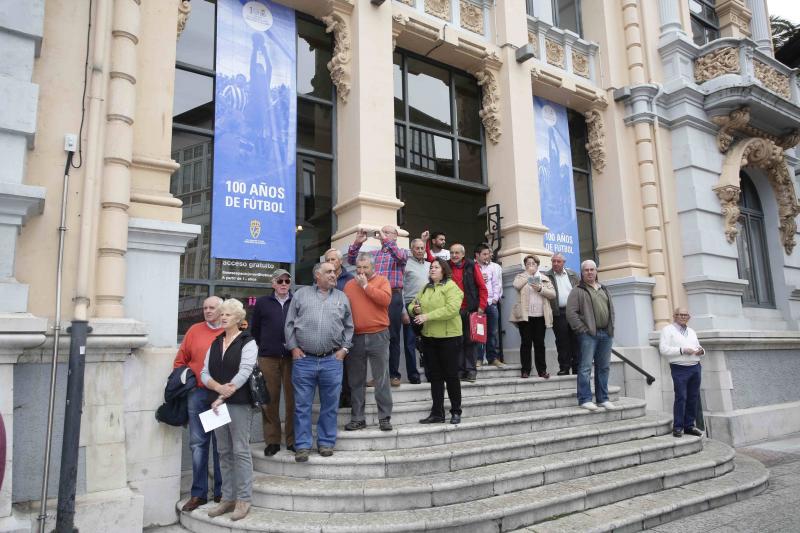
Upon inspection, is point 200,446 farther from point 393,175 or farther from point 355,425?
point 393,175

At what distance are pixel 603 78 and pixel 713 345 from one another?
20.0 ft

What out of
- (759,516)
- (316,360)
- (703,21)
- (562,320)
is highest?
(703,21)

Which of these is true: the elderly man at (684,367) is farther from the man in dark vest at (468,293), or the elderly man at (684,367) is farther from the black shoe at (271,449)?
the black shoe at (271,449)

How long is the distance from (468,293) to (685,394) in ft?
10.4

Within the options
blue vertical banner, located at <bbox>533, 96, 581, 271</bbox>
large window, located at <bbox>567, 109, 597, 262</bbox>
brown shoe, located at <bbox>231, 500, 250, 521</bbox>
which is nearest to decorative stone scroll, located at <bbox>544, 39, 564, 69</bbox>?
blue vertical banner, located at <bbox>533, 96, 581, 271</bbox>

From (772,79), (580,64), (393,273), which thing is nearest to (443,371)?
(393,273)

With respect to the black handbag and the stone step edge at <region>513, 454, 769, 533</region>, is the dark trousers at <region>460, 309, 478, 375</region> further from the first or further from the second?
the black handbag

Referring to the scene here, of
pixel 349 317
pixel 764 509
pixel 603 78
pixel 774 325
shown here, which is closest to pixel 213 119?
A: pixel 349 317

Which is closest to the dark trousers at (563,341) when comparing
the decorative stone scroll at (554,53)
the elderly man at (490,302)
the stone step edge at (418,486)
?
the elderly man at (490,302)

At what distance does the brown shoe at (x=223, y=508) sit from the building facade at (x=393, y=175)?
683mm

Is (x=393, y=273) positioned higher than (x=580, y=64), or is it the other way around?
(x=580, y=64)

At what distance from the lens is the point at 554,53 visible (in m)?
11.6

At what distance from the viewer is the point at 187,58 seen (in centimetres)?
741

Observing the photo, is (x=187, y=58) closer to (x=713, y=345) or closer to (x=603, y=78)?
(x=603, y=78)
